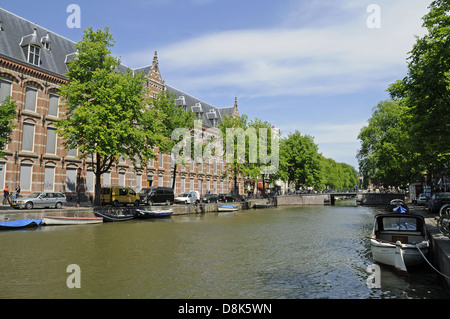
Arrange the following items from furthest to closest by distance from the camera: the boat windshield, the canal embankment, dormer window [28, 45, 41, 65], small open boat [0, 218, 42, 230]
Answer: dormer window [28, 45, 41, 65]
small open boat [0, 218, 42, 230]
the boat windshield
the canal embankment

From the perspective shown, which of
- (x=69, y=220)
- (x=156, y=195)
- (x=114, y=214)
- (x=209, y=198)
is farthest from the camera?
(x=209, y=198)

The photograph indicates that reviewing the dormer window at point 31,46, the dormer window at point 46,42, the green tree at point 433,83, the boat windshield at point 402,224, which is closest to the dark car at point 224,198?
the dormer window at point 31,46

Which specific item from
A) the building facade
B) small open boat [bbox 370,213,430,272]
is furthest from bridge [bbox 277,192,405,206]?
small open boat [bbox 370,213,430,272]

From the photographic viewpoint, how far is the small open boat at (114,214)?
2702 centimetres

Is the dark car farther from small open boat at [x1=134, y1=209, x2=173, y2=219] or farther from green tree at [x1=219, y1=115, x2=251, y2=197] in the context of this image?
small open boat at [x1=134, y1=209, x2=173, y2=219]

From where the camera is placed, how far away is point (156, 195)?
3684cm

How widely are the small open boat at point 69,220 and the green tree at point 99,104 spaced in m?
3.13

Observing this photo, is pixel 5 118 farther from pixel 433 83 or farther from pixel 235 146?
pixel 235 146

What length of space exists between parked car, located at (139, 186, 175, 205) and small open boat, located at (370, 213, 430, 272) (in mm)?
25928

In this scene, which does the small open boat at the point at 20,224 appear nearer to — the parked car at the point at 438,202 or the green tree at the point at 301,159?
the parked car at the point at 438,202

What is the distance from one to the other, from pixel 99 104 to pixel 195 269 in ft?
68.9

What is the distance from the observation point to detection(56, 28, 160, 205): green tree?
2658cm

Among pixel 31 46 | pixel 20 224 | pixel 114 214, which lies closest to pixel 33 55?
pixel 31 46
